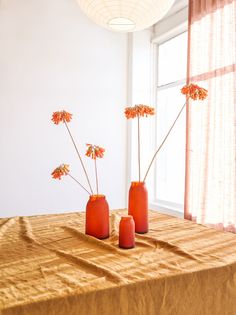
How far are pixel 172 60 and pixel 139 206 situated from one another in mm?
2779

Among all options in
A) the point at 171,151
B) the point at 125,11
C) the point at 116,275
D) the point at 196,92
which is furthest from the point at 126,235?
the point at 171,151

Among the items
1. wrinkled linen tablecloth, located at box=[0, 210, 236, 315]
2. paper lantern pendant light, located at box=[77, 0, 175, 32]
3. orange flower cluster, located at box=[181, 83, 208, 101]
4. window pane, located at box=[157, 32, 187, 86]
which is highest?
window pane, located at box=[157, 32, 187, 86]

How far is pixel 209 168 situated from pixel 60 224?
1.57m

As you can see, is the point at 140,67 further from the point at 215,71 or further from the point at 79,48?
the point at 215,71

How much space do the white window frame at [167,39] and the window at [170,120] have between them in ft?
0.04

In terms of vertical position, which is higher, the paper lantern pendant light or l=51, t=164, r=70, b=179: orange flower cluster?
the paper lantern pendant light

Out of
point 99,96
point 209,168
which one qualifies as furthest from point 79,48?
point 209,168

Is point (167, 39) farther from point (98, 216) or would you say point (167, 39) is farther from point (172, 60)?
point (98, 216)

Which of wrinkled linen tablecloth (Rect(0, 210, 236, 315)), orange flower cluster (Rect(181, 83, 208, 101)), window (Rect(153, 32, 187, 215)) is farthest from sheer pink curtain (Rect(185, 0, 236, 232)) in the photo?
orange flower cluster (Rect(181, 83, 208, 101))

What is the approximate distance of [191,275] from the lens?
0.95 metres

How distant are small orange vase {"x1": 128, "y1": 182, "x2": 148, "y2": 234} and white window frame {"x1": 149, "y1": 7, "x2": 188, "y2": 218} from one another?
1.87 meters

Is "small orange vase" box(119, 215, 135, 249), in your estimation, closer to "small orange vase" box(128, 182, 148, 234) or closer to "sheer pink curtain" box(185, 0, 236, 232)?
"small orange vase" box(128, 182, 148, 234)

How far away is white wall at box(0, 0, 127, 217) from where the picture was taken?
319cm

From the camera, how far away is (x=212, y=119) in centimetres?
273
